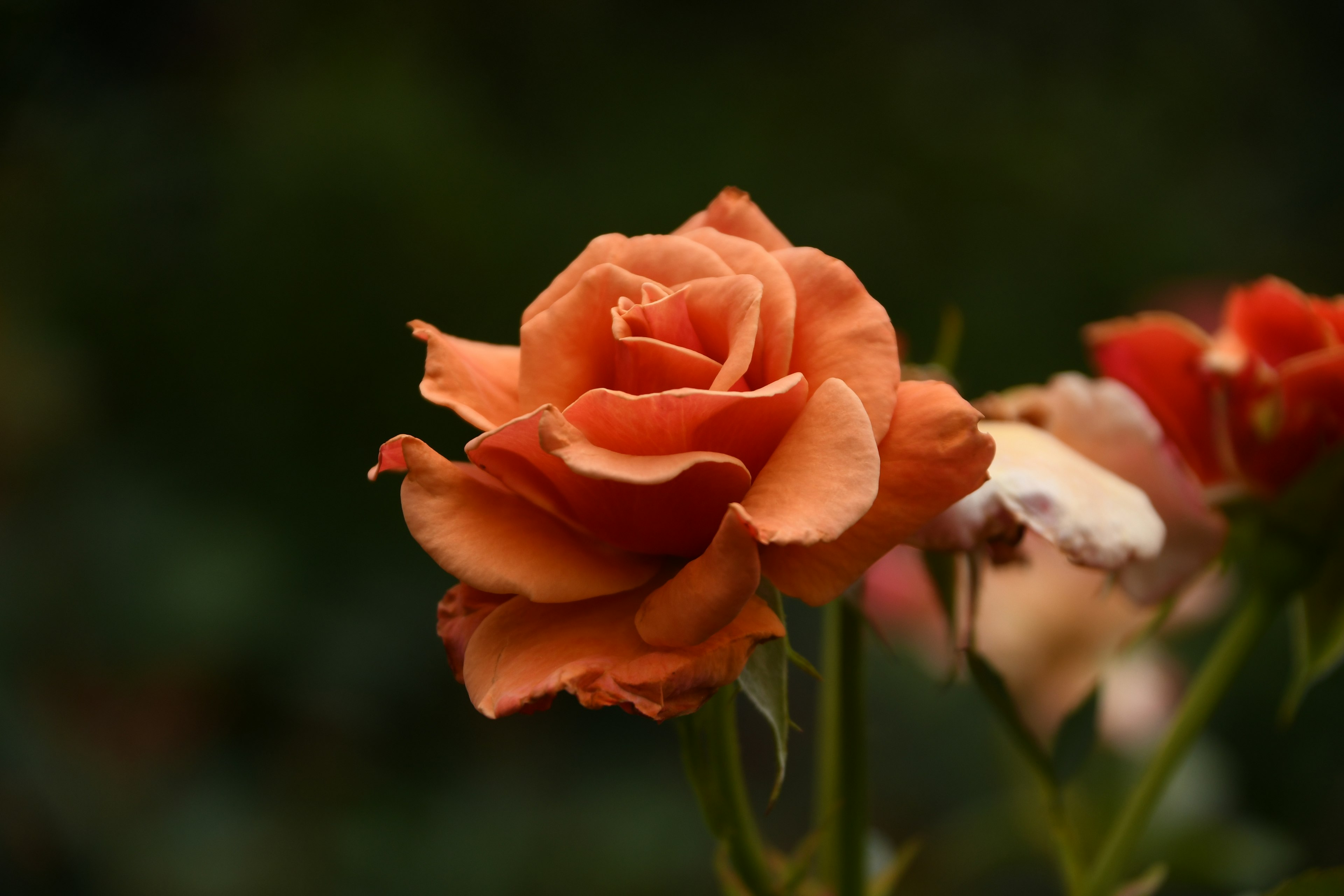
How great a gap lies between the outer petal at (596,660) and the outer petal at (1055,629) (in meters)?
0.56

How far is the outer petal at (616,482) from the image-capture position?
0.28 meters

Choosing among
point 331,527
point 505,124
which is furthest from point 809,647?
point 505,124

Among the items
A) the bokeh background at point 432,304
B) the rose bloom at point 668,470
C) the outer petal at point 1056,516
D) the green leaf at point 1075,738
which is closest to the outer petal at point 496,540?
the rose bloom at point 668,470

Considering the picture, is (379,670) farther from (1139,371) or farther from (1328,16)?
(1328,16)

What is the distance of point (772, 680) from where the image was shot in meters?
0.32

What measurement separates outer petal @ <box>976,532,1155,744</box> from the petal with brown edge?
551 mm

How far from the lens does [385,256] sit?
1.90 m

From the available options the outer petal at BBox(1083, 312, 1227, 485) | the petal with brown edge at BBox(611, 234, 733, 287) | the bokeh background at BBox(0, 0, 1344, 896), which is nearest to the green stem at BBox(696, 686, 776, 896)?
the petal with brown edge at BBox(611, 234, 733, 287)

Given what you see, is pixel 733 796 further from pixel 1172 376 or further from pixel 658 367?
pixel 1172 376

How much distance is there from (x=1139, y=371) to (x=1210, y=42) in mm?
2194

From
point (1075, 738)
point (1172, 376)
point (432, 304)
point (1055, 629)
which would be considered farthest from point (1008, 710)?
point (432, 304)

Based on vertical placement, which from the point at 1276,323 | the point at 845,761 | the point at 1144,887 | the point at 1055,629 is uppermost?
the point at 1276,323

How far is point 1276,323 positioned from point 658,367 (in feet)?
0.99

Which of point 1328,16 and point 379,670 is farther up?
point 1328,16
